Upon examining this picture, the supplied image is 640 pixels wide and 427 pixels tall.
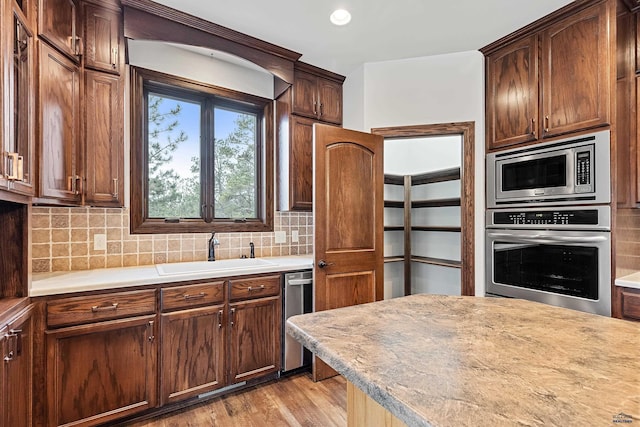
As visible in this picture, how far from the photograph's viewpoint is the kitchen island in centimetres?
62

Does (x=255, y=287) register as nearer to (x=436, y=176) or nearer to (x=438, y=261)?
(x=438, y=261)

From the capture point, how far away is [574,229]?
7.16ft

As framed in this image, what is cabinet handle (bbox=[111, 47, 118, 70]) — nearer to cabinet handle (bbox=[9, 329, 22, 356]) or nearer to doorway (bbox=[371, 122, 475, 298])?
cabinet handle (bbox=[9, 329, 22, 356])

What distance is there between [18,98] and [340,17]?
6.63ft

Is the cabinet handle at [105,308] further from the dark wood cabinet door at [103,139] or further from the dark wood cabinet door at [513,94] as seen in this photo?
the dark wood cabinet door at [513,94]

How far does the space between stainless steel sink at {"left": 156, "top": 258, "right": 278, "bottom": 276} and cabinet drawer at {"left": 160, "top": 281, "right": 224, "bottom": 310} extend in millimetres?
108

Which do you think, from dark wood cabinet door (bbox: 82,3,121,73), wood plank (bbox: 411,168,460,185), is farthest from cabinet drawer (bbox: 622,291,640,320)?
dark wood cabinet door (bbox: 82,3,121,73)

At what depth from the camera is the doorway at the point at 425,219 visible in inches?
155

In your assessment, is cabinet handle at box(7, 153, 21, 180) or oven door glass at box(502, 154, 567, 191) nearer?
cabinet handle at box(7, 153, 21, 180)

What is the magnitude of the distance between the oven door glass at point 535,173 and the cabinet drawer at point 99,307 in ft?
9.05

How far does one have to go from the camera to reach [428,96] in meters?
2.99

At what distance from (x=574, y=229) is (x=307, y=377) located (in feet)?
7.45

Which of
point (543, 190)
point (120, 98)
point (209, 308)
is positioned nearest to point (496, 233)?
point (543, 190)

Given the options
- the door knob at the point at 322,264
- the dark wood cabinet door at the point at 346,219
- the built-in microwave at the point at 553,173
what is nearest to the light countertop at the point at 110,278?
the door knob at the point at 322,264
